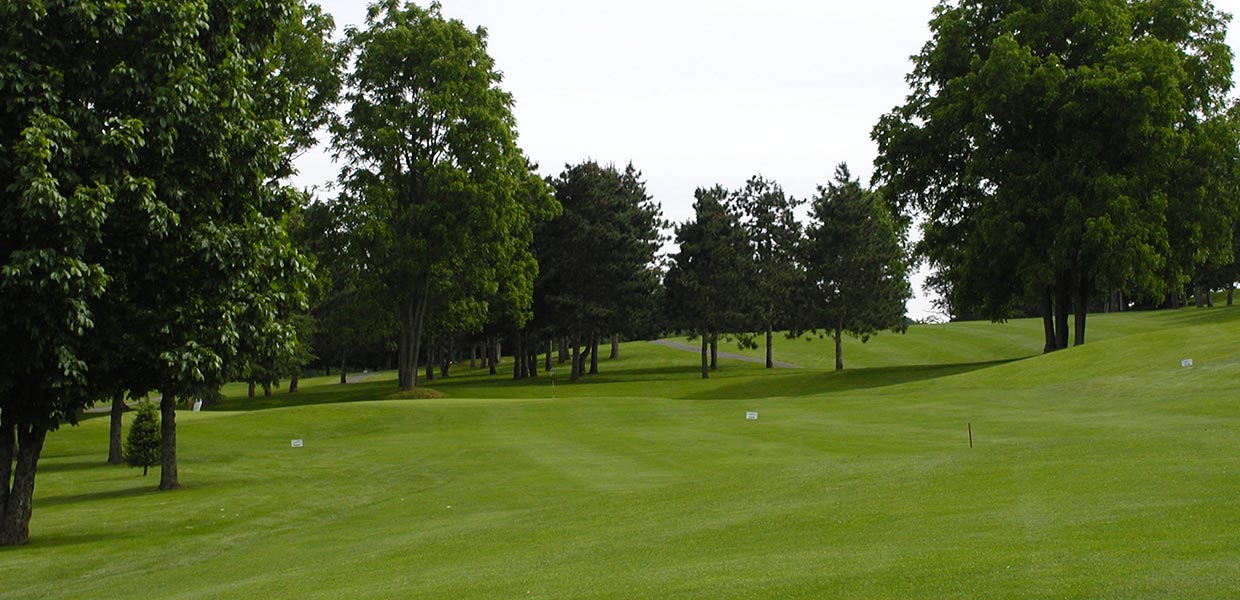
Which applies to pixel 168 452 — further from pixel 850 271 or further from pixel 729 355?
pixel 729 355

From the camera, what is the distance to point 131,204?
60.2 feet

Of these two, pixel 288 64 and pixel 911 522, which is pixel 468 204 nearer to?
pixel 288 64

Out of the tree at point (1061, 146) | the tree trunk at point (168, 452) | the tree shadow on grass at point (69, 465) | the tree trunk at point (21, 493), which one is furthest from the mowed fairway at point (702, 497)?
the tree at point (1061, 146)

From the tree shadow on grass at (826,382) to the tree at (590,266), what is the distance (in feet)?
60.8

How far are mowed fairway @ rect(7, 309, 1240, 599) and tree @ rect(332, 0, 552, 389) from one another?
15.1 m

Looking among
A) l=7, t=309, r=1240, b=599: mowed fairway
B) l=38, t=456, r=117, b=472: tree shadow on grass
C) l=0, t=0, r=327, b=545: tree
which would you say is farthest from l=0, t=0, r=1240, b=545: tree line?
→ l=38, t=456, r=117, b=472: tree shadow on grass

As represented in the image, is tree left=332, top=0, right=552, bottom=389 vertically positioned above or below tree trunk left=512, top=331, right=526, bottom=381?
above

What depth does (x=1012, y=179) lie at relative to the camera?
48.2m

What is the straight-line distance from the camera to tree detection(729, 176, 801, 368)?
7731cm

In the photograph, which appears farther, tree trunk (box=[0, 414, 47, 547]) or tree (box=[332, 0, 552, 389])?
tree (box=[332, 0, 552, 389])

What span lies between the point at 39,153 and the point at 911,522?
14.0 metres

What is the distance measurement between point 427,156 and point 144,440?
30262 mm

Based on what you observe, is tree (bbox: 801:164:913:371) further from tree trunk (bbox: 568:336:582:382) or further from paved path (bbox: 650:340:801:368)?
tree trunk (bbox: 568:336:582:382)

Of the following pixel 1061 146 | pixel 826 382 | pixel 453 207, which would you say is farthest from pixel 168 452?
pixel 1061 146
